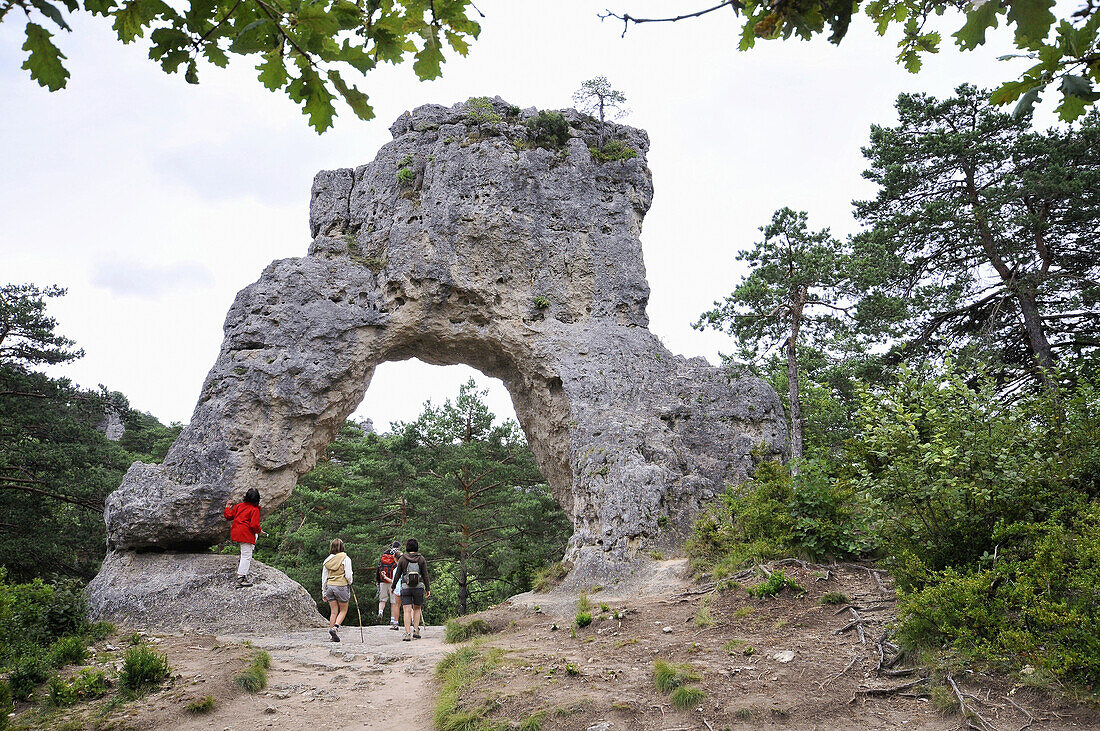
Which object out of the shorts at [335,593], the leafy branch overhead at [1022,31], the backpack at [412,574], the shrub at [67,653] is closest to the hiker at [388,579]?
the backpack at [412,574]

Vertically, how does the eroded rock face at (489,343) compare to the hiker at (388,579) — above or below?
above

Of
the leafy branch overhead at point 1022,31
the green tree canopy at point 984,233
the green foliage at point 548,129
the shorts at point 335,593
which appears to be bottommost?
the shorts at point 335,593

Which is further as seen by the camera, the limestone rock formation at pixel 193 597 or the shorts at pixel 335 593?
the limestone rock formation at pixel 193 597

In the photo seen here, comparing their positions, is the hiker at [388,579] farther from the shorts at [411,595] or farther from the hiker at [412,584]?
the shorts at [411,595]

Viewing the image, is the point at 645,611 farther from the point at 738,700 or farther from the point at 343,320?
the point at 343,320

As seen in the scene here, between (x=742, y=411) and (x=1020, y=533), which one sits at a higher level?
(x=742, y=411)

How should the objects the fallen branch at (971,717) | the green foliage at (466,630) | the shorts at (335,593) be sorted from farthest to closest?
1. the shorts at (335,593)
2. the green foliage at (466,630)
3. the fallen branch at (971,717)

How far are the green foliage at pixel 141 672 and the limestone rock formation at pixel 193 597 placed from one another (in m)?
3.94

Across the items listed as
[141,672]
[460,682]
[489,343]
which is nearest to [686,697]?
[460,682]

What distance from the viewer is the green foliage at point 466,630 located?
883 centimetres

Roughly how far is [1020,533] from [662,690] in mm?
3210

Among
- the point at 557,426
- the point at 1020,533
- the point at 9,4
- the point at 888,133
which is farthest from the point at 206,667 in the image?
the point at 888,133

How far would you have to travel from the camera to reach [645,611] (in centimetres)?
805

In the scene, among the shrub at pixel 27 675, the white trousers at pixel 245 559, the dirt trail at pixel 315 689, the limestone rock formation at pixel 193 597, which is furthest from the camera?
the white trousers at pixel 245 559
